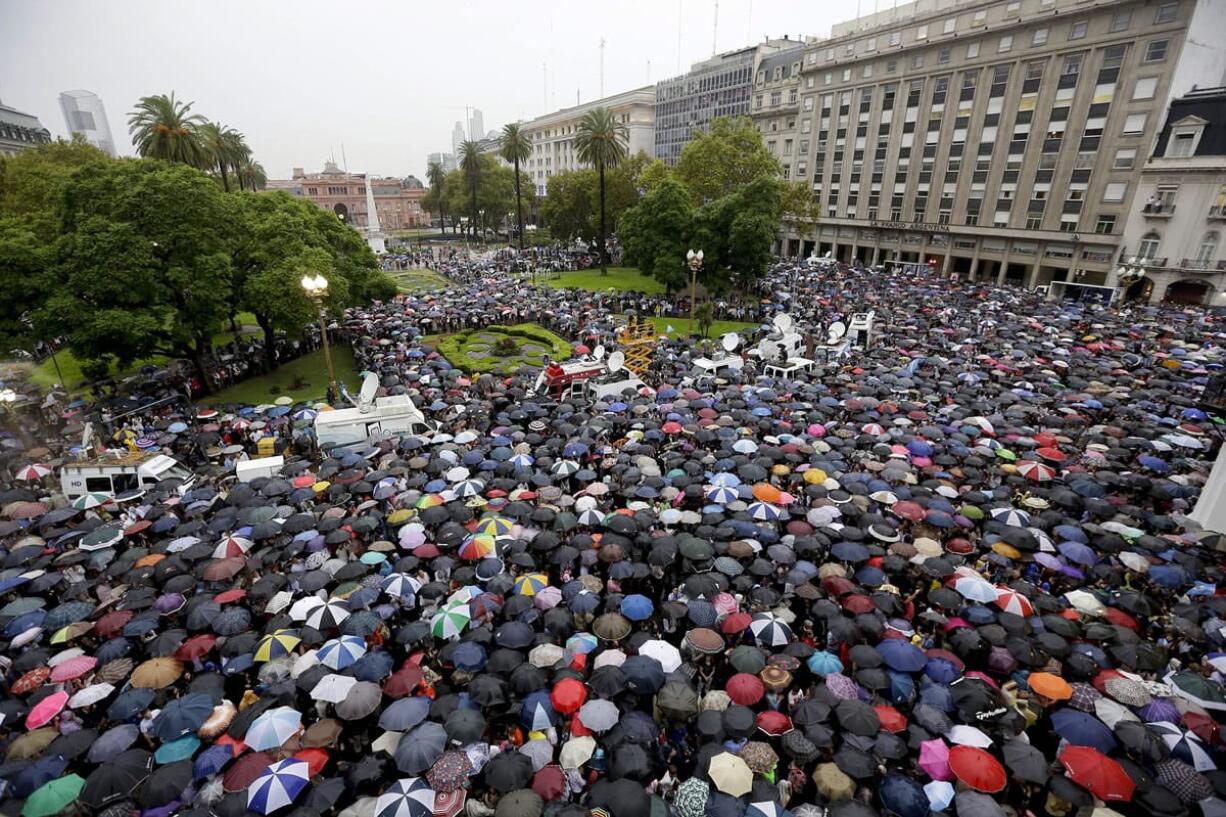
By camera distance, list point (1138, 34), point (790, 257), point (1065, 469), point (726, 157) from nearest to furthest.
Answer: point (1065, 469)
point (1138, 34)
point (726, 157)
point (790, 257)

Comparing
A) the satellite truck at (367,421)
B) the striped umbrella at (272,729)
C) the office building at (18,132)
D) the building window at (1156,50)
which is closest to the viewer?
the striped umbrella at (272,729)

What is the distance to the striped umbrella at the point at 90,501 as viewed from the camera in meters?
16.6

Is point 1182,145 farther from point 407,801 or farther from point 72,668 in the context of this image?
point 72,668

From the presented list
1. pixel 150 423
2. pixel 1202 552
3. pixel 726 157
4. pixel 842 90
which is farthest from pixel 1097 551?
pixel 842 90

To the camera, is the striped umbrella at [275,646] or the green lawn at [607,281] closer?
the striped umbrella at [275,646]

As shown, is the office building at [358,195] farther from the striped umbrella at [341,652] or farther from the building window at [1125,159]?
the striped umbrella at [341,652]

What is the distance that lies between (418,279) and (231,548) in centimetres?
5181

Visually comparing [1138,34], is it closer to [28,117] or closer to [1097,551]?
[1097,551]

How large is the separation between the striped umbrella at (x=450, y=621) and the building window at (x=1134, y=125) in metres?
59.3

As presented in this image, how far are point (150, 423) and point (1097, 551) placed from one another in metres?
31.4

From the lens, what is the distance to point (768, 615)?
11.1 metres

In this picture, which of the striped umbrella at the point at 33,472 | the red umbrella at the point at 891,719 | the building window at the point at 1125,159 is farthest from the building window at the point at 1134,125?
the striped umbrella at the point at 33,472

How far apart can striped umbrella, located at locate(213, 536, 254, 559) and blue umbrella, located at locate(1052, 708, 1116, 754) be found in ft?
53.9

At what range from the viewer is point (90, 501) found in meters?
16.7
